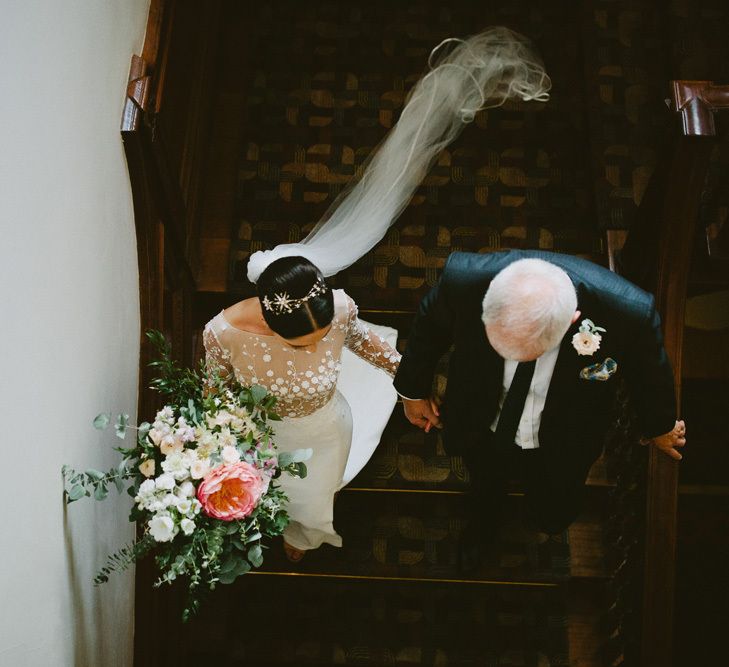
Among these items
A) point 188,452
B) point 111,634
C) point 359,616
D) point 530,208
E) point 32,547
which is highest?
point 530,208

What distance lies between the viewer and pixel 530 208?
3.59m

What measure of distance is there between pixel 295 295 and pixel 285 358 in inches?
13.6

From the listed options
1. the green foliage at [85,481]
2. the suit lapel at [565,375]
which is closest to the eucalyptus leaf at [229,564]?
the green foliage at [85,481]

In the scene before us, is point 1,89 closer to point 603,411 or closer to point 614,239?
point 603,411

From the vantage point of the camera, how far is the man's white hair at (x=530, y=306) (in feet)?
6.41

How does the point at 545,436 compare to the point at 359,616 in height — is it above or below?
above

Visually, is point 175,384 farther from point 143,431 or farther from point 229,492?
point 229,492

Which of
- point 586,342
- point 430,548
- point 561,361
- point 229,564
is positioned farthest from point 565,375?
point 430,548

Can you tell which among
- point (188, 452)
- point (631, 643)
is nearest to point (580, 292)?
point (188, 452)

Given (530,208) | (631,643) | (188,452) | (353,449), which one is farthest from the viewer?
(530,208)

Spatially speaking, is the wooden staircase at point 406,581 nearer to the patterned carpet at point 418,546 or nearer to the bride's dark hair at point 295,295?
the patterned carpet at point 418,546

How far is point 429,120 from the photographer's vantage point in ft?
12.0

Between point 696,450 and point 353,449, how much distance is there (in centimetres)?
174

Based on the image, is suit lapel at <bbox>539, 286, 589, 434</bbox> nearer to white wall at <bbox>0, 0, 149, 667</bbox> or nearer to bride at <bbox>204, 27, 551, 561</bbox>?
bride at <bbox>204, 27, 551, 561</bbox>
